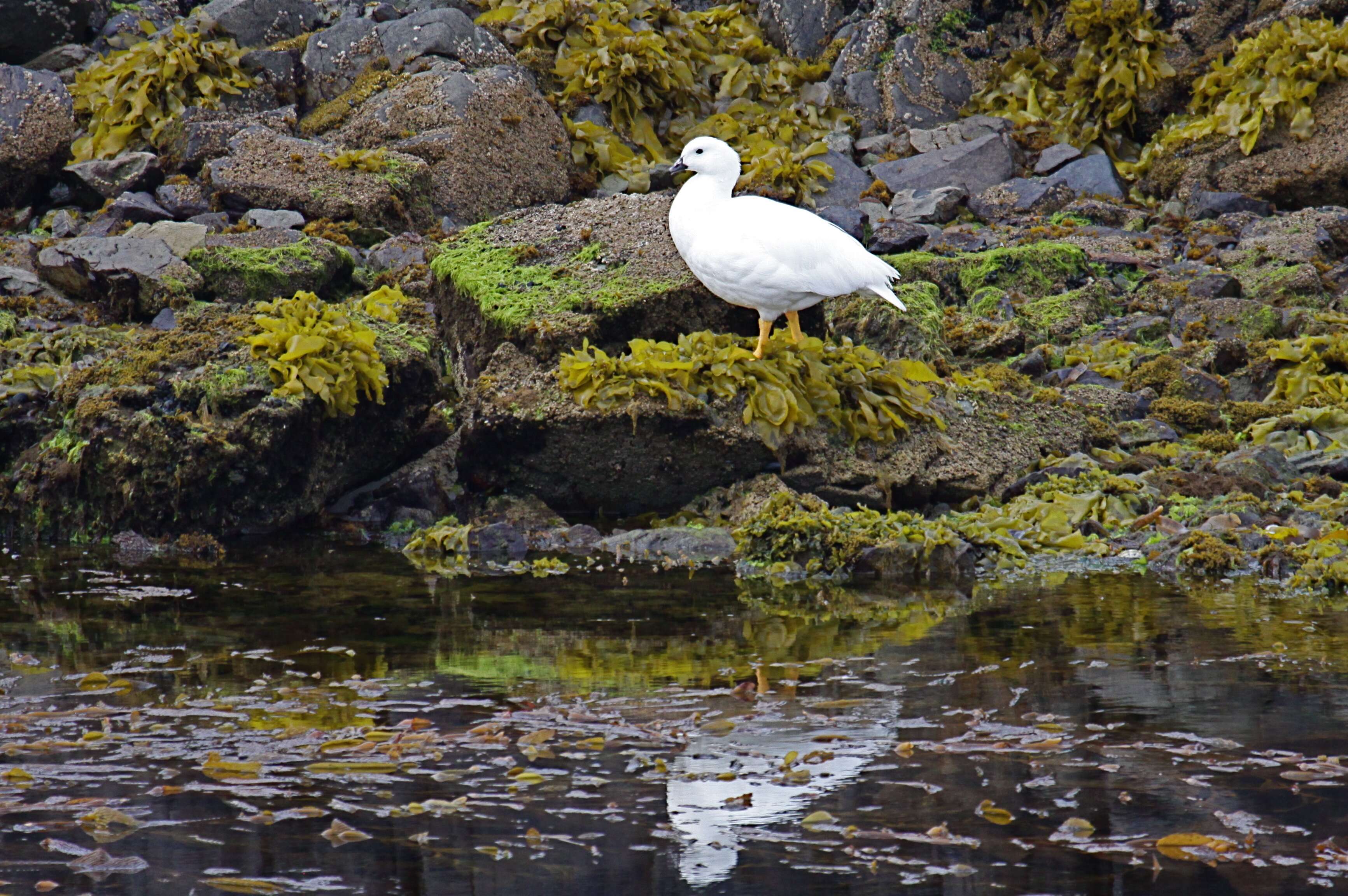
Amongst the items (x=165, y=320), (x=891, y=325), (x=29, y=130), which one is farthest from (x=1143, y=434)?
(x=29, y=130)

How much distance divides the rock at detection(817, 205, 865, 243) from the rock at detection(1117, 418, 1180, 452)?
4.72 m

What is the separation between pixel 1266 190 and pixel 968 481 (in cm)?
818

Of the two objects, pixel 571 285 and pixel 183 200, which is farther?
pixel 183 200

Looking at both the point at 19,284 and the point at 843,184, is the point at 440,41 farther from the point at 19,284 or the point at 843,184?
the point at 19,284

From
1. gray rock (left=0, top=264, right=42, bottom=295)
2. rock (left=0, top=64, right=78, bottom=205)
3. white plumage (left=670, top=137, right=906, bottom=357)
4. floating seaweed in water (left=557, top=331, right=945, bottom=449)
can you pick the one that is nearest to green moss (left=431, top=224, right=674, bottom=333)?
floating seaweed in water (left=557, top=331, right=945, bottom=449)

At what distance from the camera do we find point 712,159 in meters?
9.34

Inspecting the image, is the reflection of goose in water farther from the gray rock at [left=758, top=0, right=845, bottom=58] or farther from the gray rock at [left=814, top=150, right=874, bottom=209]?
the gray rock at [left=758, top=0, right=845, bottom=58]

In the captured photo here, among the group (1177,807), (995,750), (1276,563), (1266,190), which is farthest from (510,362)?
(1266,190)

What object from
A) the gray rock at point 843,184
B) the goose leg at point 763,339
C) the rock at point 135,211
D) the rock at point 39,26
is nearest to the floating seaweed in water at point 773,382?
the goose leg at point 763,339

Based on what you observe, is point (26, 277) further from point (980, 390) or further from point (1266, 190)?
point (1266, 190)

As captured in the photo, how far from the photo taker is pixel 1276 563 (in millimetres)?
7676

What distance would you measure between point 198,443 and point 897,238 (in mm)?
7942

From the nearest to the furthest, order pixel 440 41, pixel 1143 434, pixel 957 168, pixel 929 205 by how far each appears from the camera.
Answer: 1. pixel 1143 434
2. pixel 929 205
3. pixel 957 168
4. pixel 440 41

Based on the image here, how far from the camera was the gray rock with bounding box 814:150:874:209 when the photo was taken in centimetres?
1586
